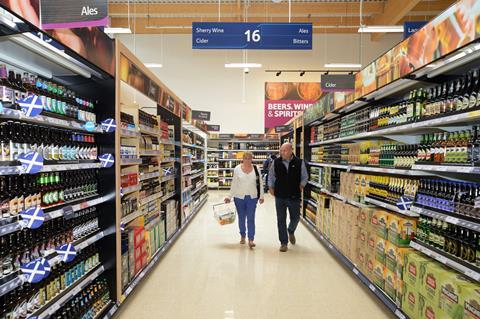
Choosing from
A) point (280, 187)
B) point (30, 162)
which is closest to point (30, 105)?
point (30, 162)

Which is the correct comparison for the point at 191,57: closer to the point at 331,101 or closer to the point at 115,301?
the point at 331,101

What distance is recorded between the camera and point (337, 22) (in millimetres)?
15305

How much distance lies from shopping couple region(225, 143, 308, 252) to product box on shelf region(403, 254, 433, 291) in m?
2.61

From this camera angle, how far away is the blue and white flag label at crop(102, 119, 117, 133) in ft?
10.4

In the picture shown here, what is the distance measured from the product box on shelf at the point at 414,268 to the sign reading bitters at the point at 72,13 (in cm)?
301

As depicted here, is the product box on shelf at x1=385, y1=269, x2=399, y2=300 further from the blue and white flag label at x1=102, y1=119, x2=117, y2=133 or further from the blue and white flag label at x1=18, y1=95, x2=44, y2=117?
the blue and white flag label at x1=18, y1=95, x2=44, y2=117

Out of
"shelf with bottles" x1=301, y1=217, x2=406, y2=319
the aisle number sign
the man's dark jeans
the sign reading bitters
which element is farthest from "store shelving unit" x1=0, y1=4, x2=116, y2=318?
the aisle number sign

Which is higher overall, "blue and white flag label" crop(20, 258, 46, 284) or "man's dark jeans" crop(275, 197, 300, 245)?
"blue and white flag label" crop(20, 258, 46, 284)

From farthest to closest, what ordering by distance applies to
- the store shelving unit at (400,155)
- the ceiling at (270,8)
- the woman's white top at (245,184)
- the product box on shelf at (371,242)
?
1. the ceiling at (270,8)
2. the woman's white top at (245,184)
3. the product box on shelf at (371,242)
4. the store shelving unit at (400,155)

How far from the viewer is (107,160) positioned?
3215mm

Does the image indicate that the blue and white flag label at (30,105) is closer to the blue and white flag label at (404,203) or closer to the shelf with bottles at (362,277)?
the blue and white flag label at (404,203)

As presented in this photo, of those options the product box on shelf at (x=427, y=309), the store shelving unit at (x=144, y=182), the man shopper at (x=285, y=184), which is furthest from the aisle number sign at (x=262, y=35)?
the product box on shelf at (x=427, y=309)

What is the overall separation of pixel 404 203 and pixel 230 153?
13672 millimetres

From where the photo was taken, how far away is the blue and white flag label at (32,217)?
212cm
